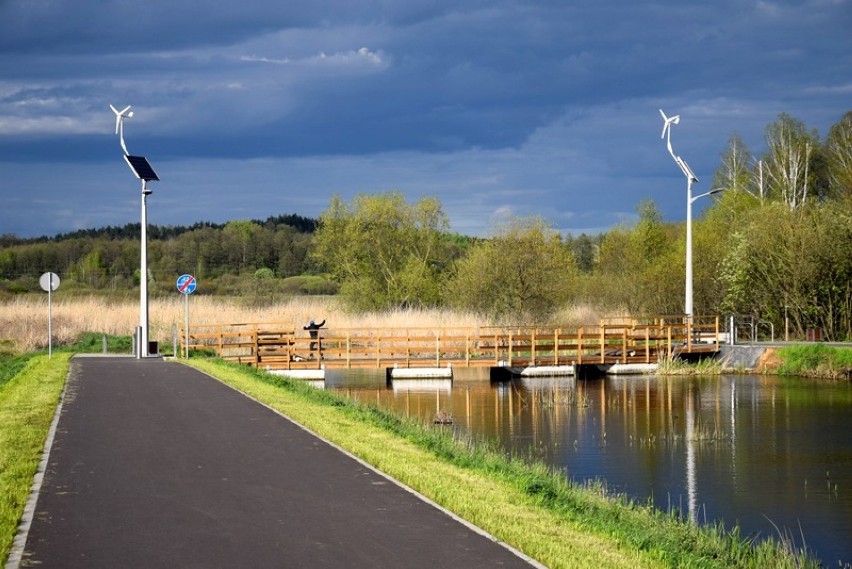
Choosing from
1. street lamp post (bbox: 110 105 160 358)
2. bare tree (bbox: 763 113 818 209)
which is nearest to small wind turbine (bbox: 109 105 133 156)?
street lamp post (bbox: 110 105 160 358)

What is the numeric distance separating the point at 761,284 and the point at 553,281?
10286 millimetres

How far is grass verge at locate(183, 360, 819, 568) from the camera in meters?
9.80

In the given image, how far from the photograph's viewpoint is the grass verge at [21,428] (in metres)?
10.5

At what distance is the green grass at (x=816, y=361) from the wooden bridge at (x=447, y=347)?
14.5 ft

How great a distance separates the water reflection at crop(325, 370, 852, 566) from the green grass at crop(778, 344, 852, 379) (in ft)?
4.91

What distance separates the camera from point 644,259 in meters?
68.9

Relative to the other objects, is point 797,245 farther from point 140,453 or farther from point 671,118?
point 140,453

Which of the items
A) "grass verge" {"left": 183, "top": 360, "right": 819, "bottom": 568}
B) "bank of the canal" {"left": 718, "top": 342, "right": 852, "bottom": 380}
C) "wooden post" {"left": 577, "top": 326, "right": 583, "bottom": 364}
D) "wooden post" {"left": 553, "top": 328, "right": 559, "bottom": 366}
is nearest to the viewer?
"grass verge" {"left": 183, "top": 360, "right": 819, "bottom": 568}

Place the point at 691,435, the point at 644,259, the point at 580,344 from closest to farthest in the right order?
the point at 691,435 → the point at 580,344 → the point at 644,259

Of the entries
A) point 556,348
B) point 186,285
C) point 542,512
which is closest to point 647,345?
point 556,348

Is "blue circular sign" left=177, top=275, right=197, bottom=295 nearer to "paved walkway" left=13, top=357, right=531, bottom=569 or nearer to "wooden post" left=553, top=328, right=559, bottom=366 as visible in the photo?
"wooden post" left=553, top=328, right=559, bottom=366

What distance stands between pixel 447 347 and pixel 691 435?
1626 cm

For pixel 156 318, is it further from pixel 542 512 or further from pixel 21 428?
pixel 542 512

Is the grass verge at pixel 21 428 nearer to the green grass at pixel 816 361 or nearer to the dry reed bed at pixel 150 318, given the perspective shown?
the dry reed bed at pixel 150 318
